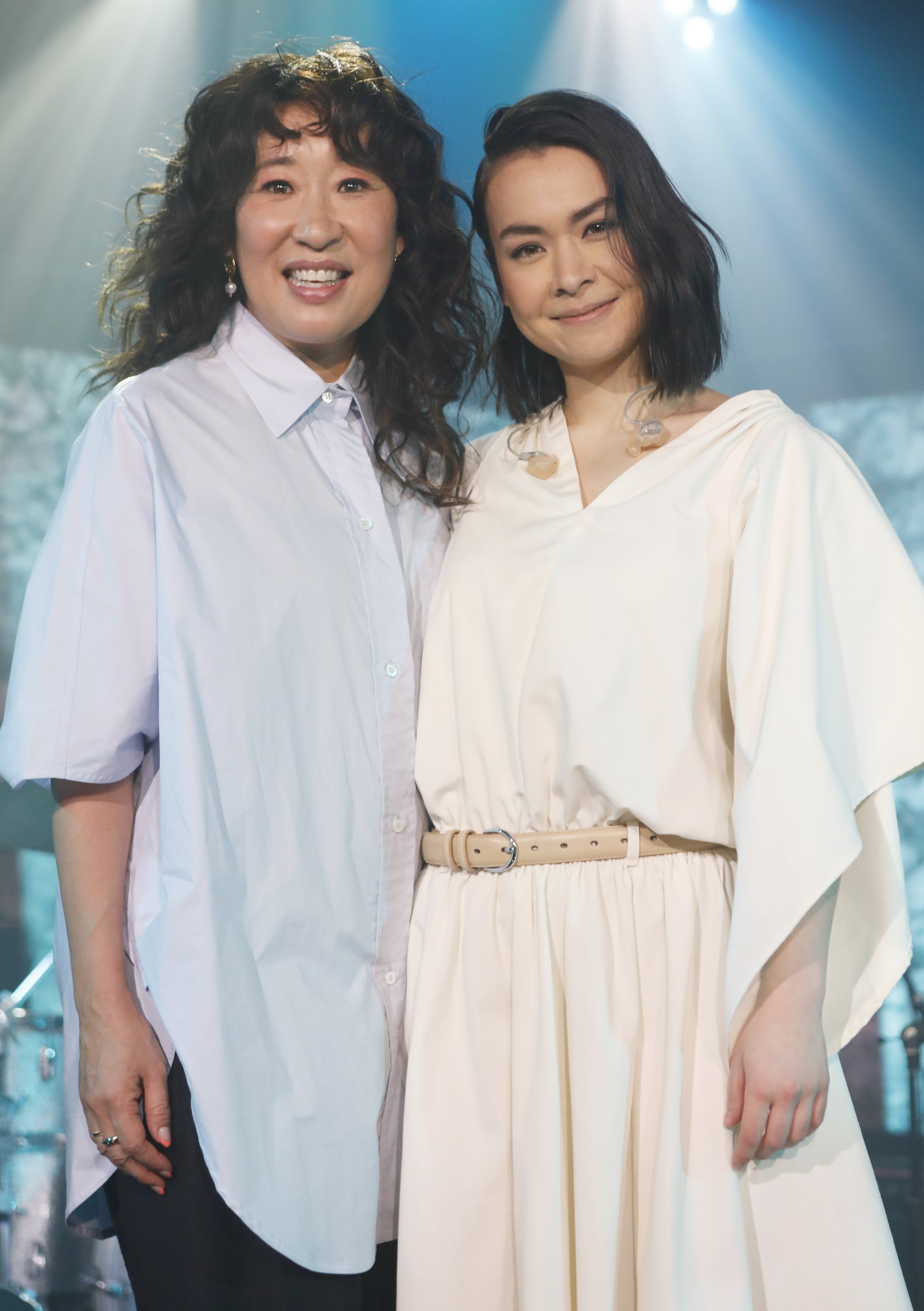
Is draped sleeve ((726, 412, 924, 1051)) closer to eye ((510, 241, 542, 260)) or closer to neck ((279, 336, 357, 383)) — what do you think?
eye ((510, 241, 542, 260))

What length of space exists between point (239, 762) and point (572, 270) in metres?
0.82

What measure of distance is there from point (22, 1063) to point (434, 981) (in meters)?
1.32

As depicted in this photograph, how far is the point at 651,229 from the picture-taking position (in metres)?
1.71

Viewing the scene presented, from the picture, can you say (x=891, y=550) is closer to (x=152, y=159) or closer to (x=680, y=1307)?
(x=680, y=1307)

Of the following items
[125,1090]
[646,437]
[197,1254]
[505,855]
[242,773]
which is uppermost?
[646,437]

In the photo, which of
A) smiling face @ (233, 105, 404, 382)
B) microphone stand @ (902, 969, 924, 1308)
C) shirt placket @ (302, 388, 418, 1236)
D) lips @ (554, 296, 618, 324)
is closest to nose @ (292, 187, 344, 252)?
smiling face @ (233, 105, 404, 382)

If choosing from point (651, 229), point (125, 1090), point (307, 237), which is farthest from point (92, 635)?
point (651, 229)

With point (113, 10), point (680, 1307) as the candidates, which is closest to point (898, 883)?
point (680, 1307)

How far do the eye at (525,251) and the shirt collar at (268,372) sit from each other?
1.07 feet

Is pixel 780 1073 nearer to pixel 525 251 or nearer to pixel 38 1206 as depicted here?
pixel 525 251

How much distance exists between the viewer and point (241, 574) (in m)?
1.50

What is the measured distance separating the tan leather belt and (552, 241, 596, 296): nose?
2.46ft

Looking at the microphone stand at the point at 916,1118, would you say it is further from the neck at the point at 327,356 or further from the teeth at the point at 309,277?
the teeth at the point at 309,277

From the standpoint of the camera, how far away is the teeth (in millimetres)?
1699
